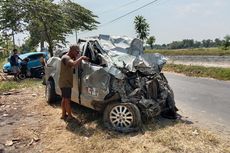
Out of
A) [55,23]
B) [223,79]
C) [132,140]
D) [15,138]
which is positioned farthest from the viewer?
[55,23]

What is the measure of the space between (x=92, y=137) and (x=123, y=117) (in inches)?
29.3

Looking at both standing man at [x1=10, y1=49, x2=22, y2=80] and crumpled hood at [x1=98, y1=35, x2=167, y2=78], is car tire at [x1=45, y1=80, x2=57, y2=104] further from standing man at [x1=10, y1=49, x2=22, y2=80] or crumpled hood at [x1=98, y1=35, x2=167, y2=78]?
standing man at [x1=10, y1=49, x2=22, y2=80]

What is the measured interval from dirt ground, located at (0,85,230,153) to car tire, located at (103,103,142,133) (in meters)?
0.15

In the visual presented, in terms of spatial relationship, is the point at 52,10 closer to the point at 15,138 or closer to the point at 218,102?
the point at 218,102

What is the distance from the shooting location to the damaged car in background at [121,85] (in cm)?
711

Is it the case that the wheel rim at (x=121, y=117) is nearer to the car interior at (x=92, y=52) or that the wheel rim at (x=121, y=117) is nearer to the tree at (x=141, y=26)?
the car interior at (x=92, y=52)

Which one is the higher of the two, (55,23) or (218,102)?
(55,23)

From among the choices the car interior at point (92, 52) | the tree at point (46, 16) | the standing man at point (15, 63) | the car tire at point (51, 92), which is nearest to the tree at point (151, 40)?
the tree at point (46, 16)

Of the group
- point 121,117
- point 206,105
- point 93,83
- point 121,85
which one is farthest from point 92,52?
point 206,105

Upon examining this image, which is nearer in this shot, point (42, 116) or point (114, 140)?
point (114, 140)

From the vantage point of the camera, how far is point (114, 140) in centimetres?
648

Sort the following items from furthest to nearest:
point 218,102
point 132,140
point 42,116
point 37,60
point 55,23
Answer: point 55,23 → point 37,60 → point 218,102 → point 42,116 → point 132,140

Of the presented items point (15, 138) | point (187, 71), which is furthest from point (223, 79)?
point (15, 138)

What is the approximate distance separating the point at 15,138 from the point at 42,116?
70.1 inches
